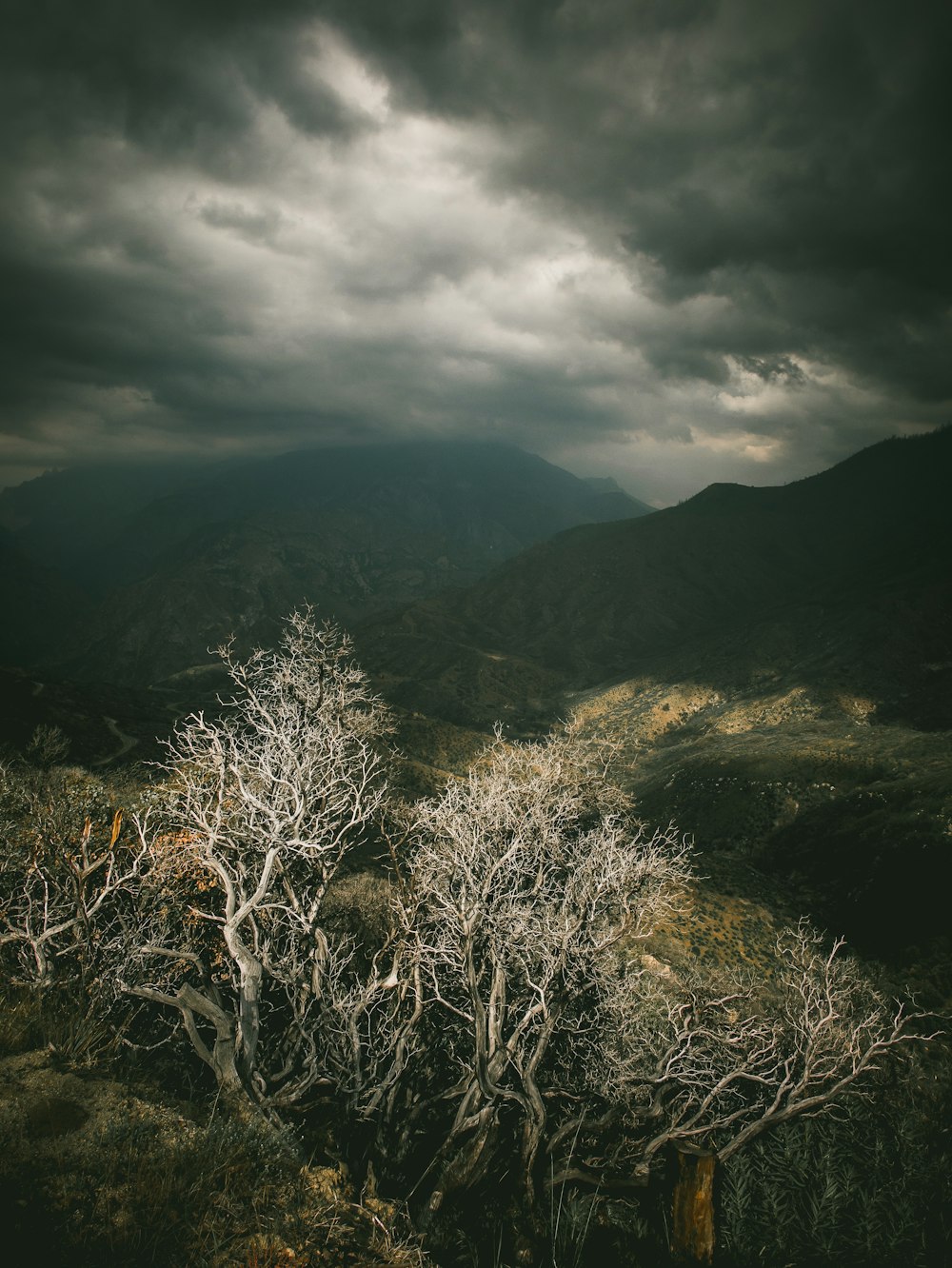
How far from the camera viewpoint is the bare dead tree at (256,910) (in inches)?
418

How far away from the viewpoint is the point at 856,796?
44.4 m

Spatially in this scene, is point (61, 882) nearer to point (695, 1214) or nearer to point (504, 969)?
point (504, 969)

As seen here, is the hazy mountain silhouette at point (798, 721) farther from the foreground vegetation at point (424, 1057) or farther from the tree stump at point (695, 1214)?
the tree stump at point (695, 1214)

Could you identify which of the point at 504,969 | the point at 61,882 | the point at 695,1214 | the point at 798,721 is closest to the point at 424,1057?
the point at 504,969

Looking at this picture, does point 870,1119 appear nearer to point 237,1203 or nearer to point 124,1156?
point 237,1203

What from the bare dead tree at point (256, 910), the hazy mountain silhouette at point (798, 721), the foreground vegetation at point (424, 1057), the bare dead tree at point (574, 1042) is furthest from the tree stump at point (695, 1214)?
the hazy mountain silhouette at point (798, 721)

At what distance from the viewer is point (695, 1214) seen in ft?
43.2

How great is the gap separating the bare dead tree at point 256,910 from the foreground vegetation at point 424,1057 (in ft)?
0.40

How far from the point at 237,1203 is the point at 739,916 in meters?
31.0

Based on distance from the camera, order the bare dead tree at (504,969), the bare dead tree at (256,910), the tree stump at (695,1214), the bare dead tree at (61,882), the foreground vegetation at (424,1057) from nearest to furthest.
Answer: the foreground vegetation at (424,1057), the bare dead tree at (256,910), the bare dead tree at (61,882), the bare dead tree at (504,969), the tree stump at (695,1214)

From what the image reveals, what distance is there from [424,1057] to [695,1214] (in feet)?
26.0

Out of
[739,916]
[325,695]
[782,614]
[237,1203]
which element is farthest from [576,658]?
[237,1203]

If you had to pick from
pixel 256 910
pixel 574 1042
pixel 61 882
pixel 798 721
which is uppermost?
pixel 256 910

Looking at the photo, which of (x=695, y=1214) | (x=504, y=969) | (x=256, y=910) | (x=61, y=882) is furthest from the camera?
(x=61, y=882)
